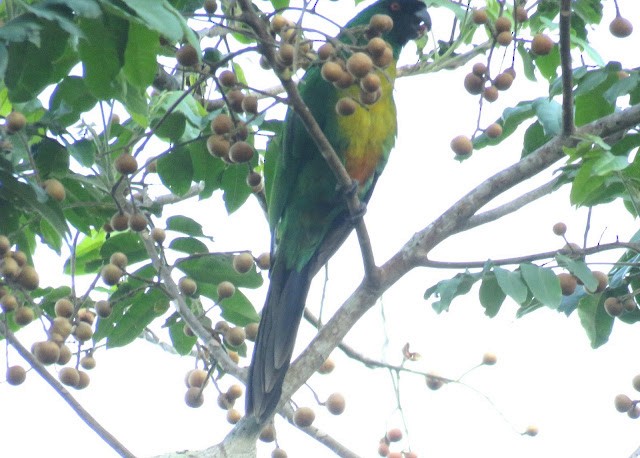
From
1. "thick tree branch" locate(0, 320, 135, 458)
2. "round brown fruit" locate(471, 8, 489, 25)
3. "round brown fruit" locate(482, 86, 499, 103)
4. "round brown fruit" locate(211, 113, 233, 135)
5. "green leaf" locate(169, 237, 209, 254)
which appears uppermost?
"round brown fruit" locate(471, 8, 489, 25)

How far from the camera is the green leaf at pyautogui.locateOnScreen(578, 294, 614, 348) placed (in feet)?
9.11

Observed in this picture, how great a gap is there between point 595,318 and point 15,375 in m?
1.67

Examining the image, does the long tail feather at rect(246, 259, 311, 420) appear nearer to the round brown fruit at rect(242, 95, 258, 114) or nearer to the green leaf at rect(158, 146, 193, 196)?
the green leaf at rect(158, 146, 193, 196)

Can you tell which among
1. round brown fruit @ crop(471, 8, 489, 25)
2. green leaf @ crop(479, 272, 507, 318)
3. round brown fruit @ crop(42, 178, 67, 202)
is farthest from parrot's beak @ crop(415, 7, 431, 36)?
round brown fruit @ crop(42, 178, 67, 202)

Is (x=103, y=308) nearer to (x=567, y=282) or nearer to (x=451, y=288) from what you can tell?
(x=451, y=288)

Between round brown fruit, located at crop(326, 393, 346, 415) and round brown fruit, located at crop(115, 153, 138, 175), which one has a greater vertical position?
round brown fruit, located at crop(115, 153, 138, 175)

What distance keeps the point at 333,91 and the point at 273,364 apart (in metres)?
1.15

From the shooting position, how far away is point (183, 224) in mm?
2967

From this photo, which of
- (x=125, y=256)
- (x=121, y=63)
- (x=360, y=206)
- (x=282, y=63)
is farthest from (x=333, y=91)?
(x=121, y=63)

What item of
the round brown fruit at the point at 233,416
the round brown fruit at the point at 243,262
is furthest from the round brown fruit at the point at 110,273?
the round brown fruit at the point at 233,416

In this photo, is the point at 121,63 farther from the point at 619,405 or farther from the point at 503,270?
the point at 619,405

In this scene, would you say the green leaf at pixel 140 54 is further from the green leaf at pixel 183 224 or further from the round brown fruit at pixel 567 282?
the round brown fruit at pixel 567 282

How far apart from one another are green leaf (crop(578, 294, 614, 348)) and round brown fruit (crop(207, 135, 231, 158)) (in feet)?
3.75

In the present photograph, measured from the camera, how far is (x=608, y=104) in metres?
2.65
